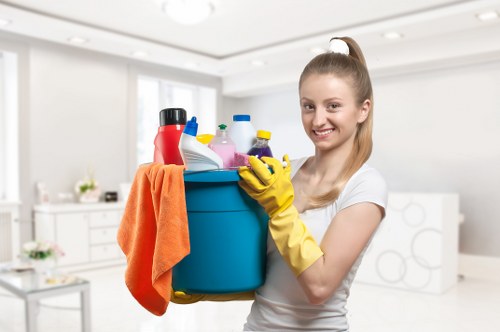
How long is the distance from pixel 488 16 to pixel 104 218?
4.22 metres

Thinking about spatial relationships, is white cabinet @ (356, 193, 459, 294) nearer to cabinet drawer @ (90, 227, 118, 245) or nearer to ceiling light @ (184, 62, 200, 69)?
cabinet drawer @ (90, 227, 118, 245)

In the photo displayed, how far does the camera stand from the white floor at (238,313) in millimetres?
3010

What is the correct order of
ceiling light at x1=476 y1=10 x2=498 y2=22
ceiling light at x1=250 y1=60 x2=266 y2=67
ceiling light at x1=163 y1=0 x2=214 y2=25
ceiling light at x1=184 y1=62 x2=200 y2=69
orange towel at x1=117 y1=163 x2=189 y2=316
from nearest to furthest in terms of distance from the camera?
orange towel at x1=117 y1=163 x2=189 y2=316 < ceiling light at x1=163 y1=0 x2=214 y2=25 < ceiling light at x1=476 y1=10 x2=498 y2=22 < ceiling light at x1=250 y1=60 x2=266 y2=67 < ceiling light at x1=184 y1=62 x2=200 y2=69

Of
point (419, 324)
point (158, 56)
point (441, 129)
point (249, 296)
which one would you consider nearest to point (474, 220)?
point (441, 129)

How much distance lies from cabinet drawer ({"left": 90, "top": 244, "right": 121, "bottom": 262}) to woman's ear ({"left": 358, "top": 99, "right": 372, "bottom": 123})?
432cm

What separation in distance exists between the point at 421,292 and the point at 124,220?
3582 millimetres

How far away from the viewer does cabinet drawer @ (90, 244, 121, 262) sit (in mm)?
4770

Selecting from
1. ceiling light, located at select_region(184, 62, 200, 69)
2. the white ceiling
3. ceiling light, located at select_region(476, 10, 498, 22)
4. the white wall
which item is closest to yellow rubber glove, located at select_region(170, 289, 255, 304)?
the white ceiling

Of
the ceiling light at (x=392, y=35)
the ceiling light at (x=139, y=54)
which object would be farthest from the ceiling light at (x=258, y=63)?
the ceiling light at (x=392, y=35)

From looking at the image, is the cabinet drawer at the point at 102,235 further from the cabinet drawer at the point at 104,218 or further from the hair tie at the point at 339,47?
the hair tie at the point at 339,47

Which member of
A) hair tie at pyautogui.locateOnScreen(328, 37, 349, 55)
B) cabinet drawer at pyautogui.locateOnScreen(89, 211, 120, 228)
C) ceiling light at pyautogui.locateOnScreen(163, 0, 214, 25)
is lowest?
cabinet drawer at pyautogui.locateOnScreen(89, 211, 120, 228)

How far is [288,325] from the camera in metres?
0.98

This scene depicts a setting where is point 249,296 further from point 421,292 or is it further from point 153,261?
point 421,292

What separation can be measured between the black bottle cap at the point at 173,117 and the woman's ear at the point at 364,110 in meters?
0.39
